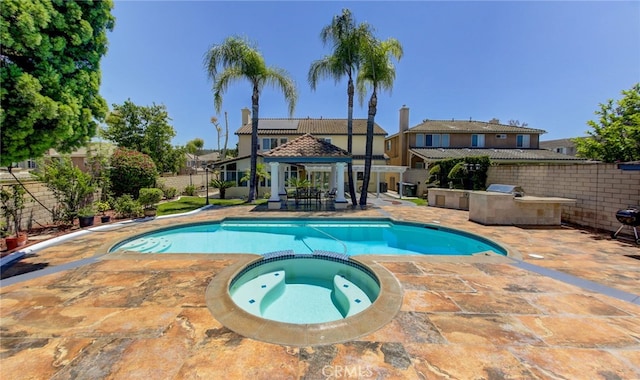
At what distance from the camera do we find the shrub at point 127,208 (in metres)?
12.1

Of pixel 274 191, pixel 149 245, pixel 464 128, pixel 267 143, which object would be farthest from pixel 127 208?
pixel 464 128

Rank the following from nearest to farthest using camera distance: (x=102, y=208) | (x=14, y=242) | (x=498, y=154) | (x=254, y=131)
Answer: (x=14, y=242)
(x=102, y=208)
(x=254, y=131)
(x=498, y=154)

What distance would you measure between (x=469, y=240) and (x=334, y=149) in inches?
370

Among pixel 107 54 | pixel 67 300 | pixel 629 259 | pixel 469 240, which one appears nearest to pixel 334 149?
pixel 469 240

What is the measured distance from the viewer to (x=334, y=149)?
16.4 meters

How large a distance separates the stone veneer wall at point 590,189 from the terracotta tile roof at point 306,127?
53.9 ft

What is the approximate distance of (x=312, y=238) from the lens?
1034 centimetres

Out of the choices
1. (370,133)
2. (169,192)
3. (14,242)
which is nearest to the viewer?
(14,242)

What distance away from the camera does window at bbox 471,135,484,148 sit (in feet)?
94.7

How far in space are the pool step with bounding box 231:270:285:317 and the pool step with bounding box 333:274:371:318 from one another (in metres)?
1.32

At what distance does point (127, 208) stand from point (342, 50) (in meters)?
14.3

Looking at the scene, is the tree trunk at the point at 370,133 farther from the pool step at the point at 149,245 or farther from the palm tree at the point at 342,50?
the pool step at the point at 149,245

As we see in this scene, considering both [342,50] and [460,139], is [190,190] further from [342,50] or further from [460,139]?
[460,139]

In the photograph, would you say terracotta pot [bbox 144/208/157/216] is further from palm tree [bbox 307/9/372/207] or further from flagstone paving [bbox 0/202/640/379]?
palm tree [bbox 307/9/372/207]
